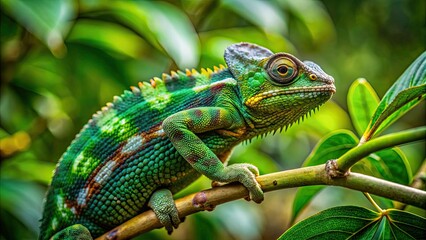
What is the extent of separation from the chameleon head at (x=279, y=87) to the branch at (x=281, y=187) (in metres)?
0.23

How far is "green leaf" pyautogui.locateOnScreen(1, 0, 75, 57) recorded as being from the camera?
1.66m

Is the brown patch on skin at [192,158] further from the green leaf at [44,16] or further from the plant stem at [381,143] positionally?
the green leaf at [44,16]

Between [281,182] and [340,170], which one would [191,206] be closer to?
[281,182]

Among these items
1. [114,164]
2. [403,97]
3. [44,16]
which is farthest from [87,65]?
[403,97]

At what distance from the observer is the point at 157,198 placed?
1347mm

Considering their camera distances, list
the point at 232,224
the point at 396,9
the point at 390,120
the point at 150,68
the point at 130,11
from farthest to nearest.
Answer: the point at 396,9
the point at 150,68
the point at 232,224
the point at 130,11
the point at 390,120

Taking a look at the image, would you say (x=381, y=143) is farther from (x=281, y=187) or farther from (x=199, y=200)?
(x=199, y=200)

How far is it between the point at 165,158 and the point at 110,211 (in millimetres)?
187

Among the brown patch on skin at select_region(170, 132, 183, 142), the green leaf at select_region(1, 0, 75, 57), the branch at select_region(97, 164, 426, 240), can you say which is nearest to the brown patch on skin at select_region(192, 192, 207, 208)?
the branch at select_region(97, 164, 426, 240)

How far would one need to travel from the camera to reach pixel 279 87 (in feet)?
4.49

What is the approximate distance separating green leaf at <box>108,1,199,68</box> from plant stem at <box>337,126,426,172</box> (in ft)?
3.09

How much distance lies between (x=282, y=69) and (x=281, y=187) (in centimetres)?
37

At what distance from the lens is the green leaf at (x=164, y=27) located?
1930mm

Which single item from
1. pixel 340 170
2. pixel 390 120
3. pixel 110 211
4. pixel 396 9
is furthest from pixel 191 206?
pixel 396 9
